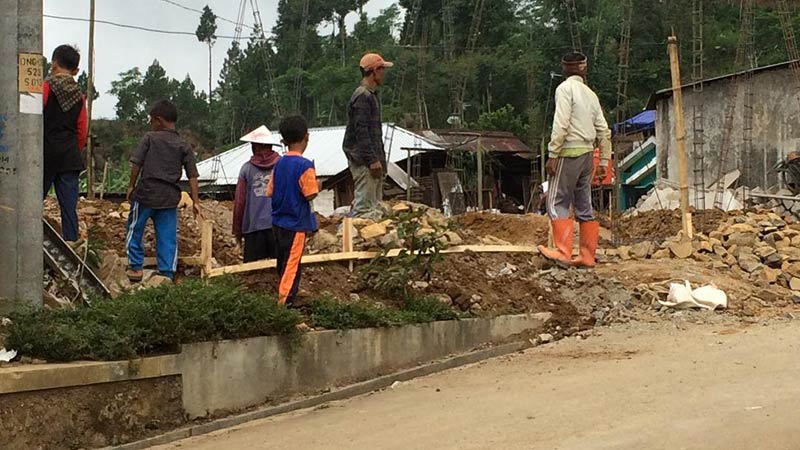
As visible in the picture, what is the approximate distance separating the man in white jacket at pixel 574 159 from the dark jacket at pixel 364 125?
5.90ft

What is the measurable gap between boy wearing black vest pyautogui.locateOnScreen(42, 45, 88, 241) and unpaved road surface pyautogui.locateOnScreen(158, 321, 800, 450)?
3.00 metres

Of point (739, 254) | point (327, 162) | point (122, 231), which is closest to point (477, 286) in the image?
point (122, 231)

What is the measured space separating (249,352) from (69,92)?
9.93 feet

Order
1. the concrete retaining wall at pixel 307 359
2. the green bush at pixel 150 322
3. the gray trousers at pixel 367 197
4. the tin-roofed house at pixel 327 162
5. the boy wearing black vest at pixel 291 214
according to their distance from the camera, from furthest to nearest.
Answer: the tin-roofed house at pixel 327 162 → the gray trousers at pixel 367 197 → the boy wearing black vest at pixel 291 214 → the concrete retaining wall at pixel 307 359 → the green bush at pixel 150 322

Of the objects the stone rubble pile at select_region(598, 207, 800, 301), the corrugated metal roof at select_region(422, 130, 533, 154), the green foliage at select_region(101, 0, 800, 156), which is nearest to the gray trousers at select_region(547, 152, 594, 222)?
the stone rubble pile at select_region(598, 207, 800, 301)

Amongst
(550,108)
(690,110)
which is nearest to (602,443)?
(690,110)

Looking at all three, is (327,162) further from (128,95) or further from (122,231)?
(128,95)

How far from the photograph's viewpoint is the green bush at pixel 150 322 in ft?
18.3

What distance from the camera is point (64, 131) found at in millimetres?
8031

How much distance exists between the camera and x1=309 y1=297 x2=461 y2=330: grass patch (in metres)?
7.31

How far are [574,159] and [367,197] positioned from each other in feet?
7.11

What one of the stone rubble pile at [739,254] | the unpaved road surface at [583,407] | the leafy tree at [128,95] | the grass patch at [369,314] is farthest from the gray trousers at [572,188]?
the leafy tree at [128,95]

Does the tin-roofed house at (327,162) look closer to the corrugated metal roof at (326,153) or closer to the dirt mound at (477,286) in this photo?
the corrugated metal roof at (326,153)

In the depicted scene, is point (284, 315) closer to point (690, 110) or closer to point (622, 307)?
point (622, 307)
